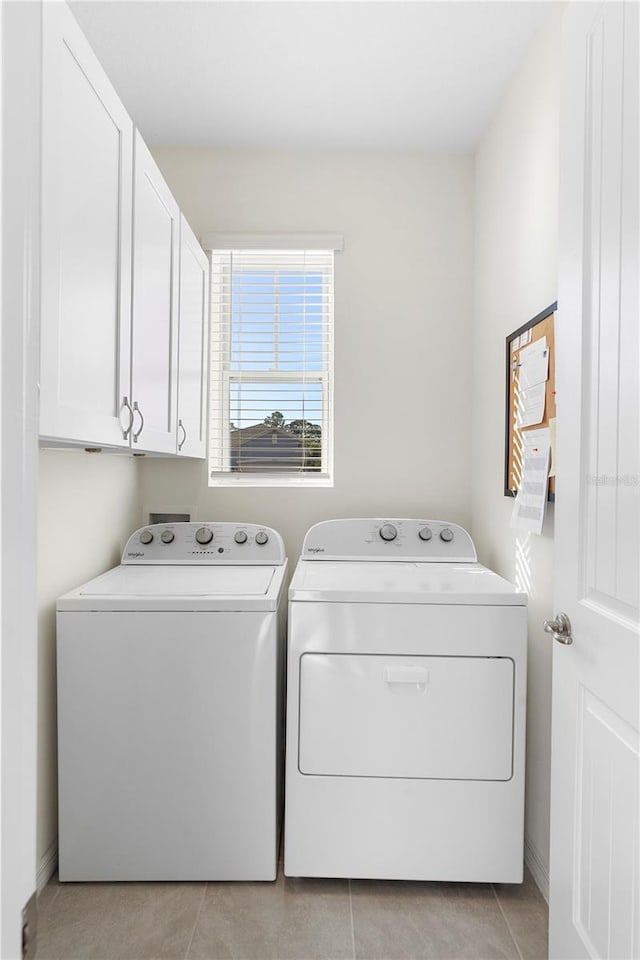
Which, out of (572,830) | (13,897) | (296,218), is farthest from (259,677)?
(296,218)

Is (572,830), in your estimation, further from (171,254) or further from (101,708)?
(171,254)

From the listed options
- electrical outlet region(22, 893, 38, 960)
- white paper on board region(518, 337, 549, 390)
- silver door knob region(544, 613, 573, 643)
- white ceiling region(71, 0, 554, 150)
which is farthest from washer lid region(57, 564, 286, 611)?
white ceiling region(71, 0, 554, 150)

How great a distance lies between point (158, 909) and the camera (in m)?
1.82

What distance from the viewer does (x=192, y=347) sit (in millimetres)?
2404

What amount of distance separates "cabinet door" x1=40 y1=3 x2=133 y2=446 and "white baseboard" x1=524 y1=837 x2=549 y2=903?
1.73m

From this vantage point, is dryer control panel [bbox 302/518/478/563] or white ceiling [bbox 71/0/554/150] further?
dryer control panel [bbox 302/518/478/563]

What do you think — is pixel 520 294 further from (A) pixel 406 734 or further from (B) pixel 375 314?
(A) pixel 406 734

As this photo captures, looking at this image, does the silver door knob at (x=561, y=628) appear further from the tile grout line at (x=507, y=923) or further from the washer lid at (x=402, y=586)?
the tile grout line at (x=507, y=923)

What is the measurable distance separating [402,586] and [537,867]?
95 cm

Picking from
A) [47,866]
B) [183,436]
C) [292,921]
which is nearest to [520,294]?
[183,436]

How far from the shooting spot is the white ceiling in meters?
1.93

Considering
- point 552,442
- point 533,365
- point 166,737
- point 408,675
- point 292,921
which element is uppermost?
point 533,365

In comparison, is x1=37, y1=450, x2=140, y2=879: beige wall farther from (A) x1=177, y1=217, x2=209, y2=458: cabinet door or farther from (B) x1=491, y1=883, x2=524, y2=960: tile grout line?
(B) x1=491, y1=883, x2=524, y2=960: tile grout line

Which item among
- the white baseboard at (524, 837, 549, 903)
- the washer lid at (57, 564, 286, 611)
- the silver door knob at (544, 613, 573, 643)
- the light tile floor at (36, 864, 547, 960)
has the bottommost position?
the light tile floor at (36, 864, 547, 960)
